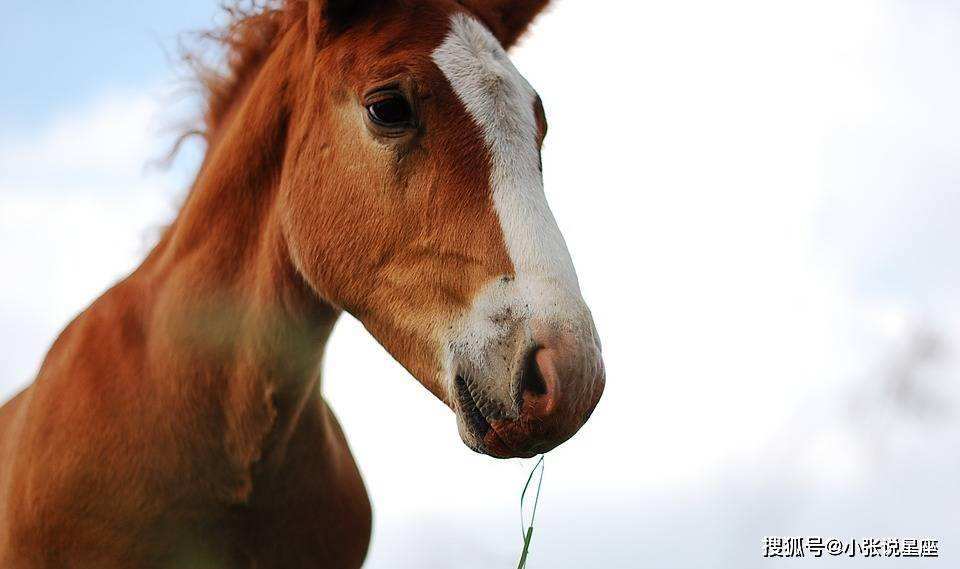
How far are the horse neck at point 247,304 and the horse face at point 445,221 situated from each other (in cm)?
17

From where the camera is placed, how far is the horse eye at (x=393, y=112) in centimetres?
275

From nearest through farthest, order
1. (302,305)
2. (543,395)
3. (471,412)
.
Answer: (543,395) < (471,412) < (302,305)

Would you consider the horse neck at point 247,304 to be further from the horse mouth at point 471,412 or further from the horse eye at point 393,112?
the horse mouth at point 471,412

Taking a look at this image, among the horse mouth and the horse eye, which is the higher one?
the horse eye

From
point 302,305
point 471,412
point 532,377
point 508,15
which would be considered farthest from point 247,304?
point 508,15

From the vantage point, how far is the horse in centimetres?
250

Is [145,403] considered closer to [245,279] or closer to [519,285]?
[245,279]

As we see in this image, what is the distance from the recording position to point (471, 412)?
8.26 ft

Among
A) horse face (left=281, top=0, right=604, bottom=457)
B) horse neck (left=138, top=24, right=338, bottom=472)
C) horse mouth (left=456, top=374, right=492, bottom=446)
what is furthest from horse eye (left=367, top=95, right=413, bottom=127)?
horse mouth (left=456, top=374, right=492, bottom=446)

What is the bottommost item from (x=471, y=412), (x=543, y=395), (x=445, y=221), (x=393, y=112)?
(x=471, y=412)

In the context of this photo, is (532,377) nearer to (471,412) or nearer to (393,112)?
(471,412)

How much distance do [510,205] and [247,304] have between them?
114cm

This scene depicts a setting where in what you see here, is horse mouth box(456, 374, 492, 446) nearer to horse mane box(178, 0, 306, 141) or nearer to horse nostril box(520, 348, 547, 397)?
horse nostril box(520, 348, 547, 397)

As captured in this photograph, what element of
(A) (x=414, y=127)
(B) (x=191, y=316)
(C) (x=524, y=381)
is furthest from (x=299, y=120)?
(C) (x=524, y=381)
